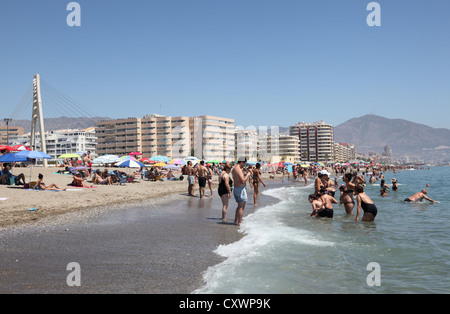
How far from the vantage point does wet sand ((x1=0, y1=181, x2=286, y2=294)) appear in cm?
440

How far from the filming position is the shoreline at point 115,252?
4.41m

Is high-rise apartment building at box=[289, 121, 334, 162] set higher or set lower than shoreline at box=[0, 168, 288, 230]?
higher

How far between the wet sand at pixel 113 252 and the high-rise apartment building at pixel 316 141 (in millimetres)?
167057

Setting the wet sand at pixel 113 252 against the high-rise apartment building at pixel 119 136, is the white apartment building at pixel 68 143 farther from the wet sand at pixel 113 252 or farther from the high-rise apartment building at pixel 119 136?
the wet sand at pixel 113 252

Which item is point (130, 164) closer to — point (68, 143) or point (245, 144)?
point (245, 144)

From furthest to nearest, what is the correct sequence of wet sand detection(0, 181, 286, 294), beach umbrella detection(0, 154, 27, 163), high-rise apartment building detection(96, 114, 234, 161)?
high-rise apartment building detection(96, 114, 234, 161) < beach umbrella detection(0, 154, 27, 163) < wet sand detection(0, 181, 286, 294)

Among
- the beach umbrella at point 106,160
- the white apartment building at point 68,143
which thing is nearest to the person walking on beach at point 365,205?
the beach umbrella at point 106,160

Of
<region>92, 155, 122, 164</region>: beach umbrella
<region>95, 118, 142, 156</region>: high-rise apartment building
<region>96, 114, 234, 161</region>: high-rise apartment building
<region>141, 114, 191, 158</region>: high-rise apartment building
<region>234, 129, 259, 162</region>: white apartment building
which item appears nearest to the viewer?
<region>92, 155, 122, 164</region>: beach umbrella

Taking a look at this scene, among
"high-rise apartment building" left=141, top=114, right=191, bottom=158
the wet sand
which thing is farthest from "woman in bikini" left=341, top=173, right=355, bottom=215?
"high-rise apartment building" left=141, top=114, right=191, bottom=158

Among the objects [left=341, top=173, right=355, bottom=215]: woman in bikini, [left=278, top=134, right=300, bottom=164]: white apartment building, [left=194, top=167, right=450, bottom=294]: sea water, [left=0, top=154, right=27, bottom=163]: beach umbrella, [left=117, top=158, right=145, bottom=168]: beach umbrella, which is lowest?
[left=194, top=167, right=450, bottom=294]: sea water

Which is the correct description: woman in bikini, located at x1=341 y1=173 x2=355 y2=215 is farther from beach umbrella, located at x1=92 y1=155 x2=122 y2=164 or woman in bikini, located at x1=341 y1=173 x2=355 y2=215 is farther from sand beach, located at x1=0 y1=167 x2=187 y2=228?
beach umbrella, located at x1=92 y1=155 x2=122 y2=164

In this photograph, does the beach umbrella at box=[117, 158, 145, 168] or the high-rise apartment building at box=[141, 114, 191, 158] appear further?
the high-rise apartment building at box=[141, 114, 191, 158]
